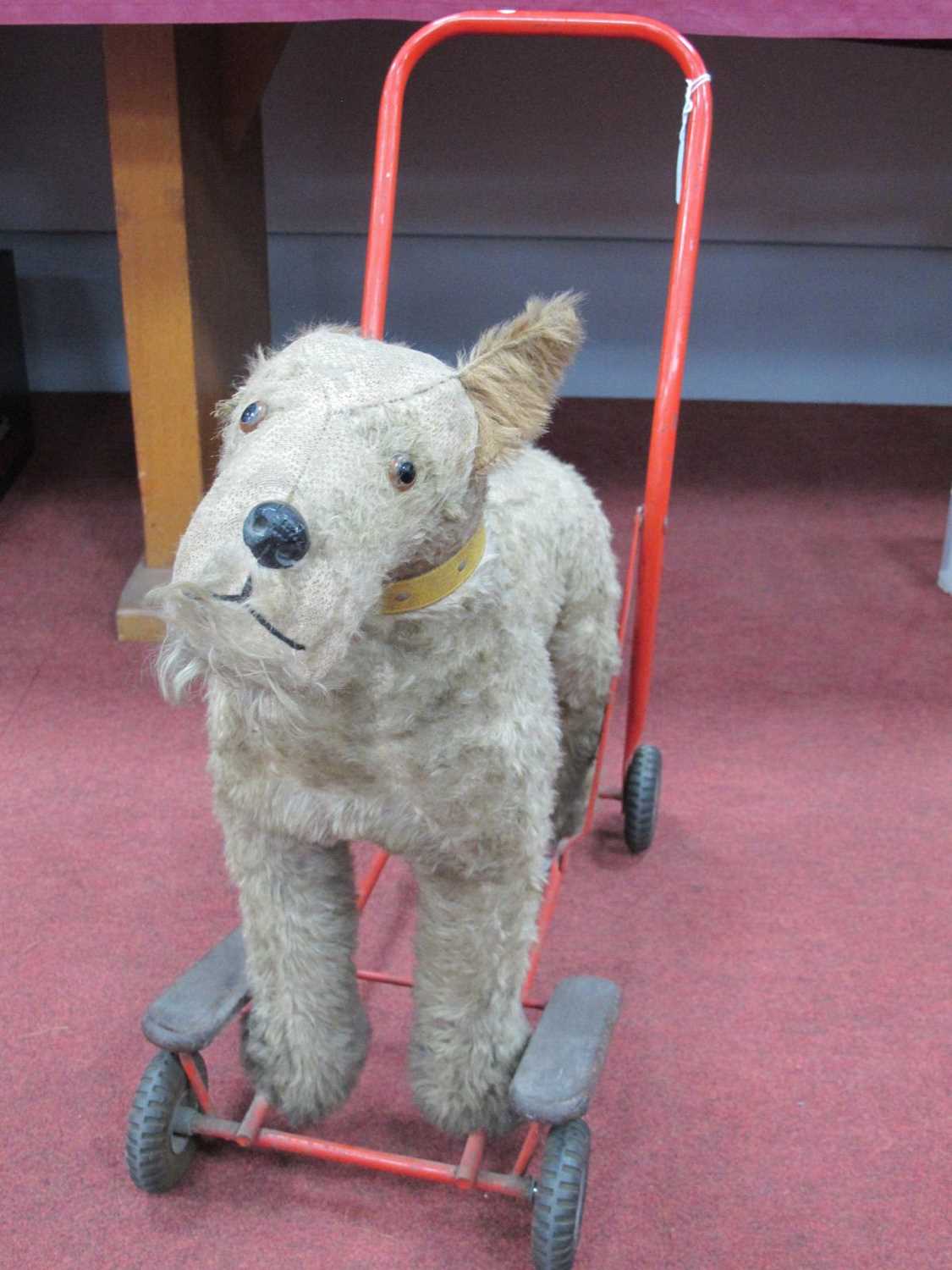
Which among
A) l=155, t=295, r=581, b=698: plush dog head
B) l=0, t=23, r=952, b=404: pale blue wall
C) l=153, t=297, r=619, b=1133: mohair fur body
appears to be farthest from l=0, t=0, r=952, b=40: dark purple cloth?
l=0, t=23, r=952, b=404: pale blue wall

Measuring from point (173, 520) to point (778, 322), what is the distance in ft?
7.89

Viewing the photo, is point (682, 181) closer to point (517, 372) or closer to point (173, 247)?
point (517, 372)

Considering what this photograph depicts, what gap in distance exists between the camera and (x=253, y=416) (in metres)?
0.94

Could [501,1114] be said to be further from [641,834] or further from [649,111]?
[649,111]

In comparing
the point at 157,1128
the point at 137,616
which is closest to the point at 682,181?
the point at 157,1128

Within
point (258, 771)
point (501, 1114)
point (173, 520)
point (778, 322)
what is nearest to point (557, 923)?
point (501, 1114)

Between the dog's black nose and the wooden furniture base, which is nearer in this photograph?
the dog's black nose

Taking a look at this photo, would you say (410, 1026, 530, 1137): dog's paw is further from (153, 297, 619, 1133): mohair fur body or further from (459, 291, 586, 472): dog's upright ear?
(459, 291, 586, 472): dog's upright ear

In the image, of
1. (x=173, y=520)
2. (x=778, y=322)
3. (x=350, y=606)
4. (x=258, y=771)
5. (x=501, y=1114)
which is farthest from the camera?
(x=778, y=322)

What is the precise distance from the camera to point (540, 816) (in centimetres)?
115

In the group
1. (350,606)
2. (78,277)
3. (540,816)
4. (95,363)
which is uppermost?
(350,606)

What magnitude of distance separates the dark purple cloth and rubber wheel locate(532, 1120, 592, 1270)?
1.48m

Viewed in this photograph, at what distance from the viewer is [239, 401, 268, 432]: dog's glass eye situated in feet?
3.08

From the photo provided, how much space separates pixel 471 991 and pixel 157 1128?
0.35 meters
